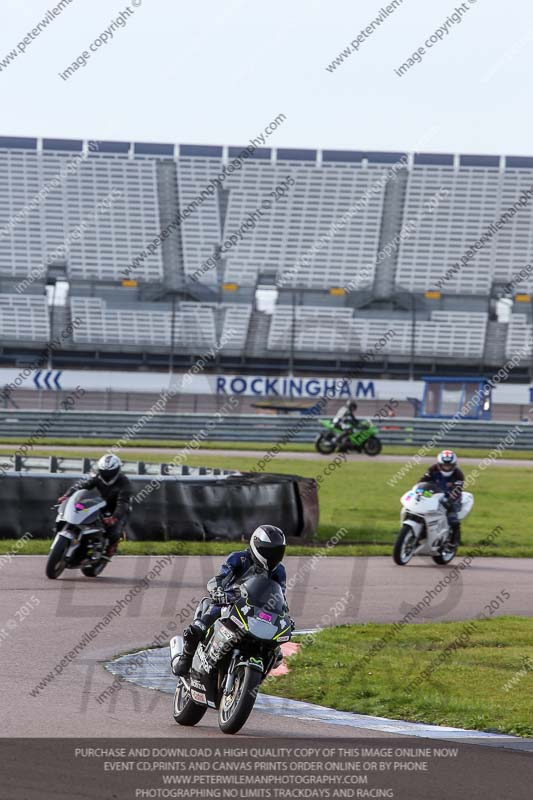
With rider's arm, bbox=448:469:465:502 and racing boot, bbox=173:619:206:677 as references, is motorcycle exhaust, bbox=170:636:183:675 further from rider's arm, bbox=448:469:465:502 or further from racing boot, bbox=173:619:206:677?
rider's arm, bbox=448:469:465:502

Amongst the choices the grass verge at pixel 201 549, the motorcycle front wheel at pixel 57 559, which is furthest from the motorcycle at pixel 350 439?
the motorcycle front wheel at pixel 57 559

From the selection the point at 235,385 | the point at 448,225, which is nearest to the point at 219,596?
the point at 235,385

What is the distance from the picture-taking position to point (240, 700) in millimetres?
6762

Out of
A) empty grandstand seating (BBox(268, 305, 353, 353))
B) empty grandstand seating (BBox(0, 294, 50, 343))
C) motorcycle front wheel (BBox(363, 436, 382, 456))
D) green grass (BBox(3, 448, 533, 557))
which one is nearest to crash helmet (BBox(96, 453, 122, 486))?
green grass (BBox(3, 448, 533, 557))

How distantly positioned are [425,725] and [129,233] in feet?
201

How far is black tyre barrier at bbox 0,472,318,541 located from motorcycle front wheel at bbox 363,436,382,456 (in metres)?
19.8

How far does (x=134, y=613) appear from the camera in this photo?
39.1ft

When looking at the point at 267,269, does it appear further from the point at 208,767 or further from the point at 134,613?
the point at 208,767

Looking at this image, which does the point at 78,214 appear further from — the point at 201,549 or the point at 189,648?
the point at 189,648

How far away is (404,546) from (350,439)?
21321 mm

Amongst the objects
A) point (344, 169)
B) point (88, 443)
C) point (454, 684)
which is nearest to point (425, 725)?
point (454, 684)

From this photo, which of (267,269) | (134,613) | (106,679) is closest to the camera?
(106,679)

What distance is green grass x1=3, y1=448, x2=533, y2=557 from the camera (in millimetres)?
19328

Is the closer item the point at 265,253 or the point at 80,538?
the point at 80,538
